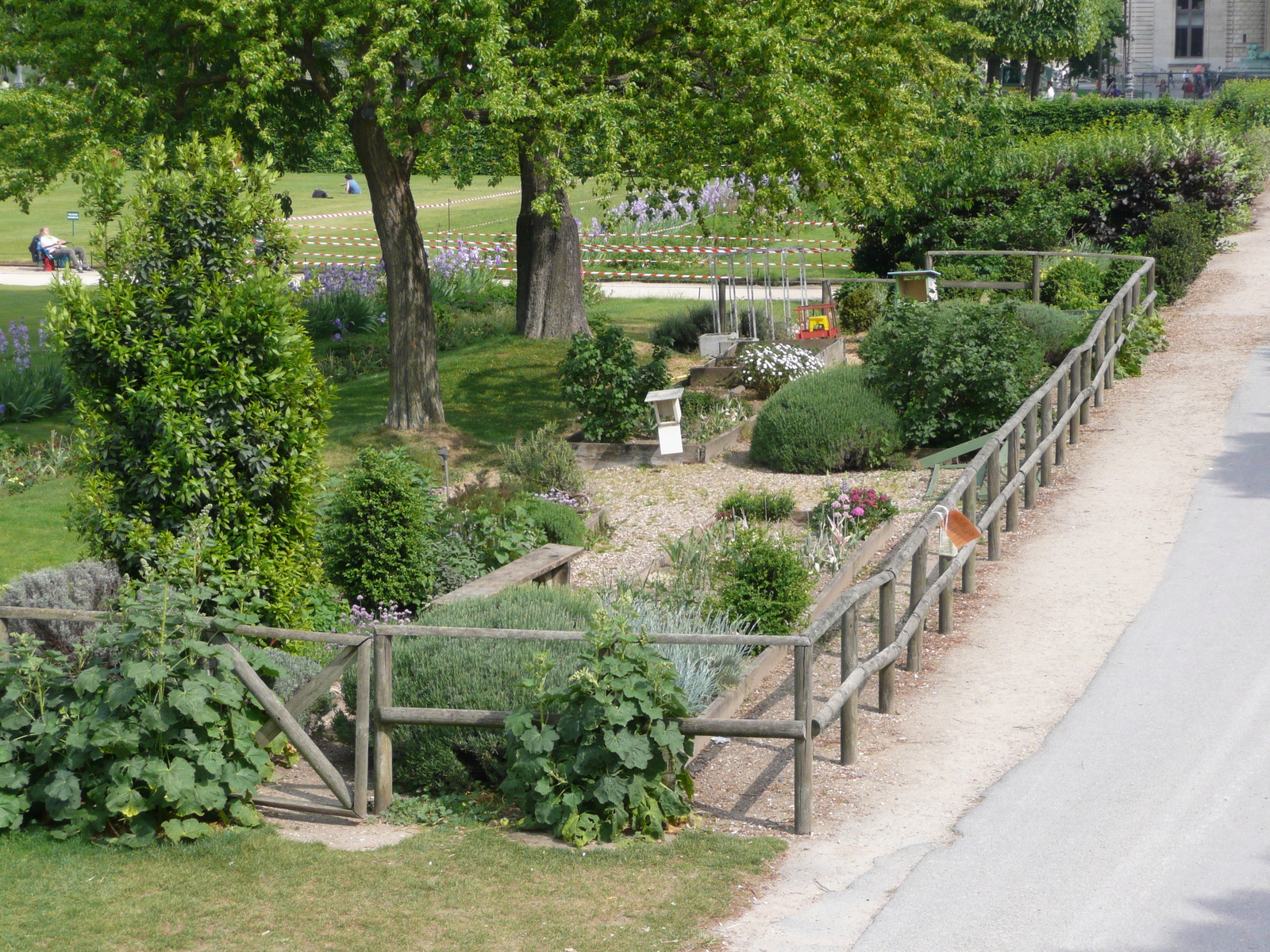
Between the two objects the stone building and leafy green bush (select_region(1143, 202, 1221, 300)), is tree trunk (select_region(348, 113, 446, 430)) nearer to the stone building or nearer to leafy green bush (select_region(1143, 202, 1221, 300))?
leafy green bush (select_region(1143, 202, 1221, 300))

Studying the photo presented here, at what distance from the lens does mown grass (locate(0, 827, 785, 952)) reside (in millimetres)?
5320

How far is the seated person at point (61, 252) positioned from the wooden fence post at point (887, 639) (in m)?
27.5

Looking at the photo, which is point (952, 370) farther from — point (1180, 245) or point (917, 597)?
point (1180, 245)

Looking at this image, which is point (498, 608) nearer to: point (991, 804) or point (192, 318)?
point (192, 318)

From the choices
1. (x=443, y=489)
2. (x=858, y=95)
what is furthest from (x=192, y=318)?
(x=858, y=95)

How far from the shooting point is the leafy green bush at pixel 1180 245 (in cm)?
2067

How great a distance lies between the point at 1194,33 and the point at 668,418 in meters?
64.1

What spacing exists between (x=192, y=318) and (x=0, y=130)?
8698mm

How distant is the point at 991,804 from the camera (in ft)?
20.9

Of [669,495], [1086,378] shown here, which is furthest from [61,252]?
[1086,378]

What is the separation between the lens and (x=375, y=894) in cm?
569

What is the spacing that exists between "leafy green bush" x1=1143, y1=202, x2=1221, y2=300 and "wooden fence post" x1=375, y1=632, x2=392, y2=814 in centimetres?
1685

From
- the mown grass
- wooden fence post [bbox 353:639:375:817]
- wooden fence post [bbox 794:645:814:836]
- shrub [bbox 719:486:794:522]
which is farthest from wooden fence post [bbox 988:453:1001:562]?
wooden fence post [bbox 353:639:375:817]

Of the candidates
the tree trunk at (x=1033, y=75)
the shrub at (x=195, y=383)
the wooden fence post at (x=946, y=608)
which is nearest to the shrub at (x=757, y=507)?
the wooden fence post at (x=946, y=608)
